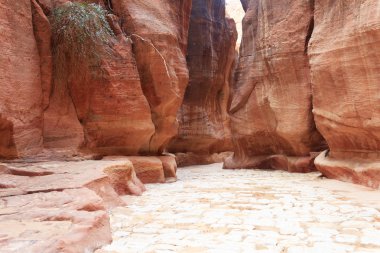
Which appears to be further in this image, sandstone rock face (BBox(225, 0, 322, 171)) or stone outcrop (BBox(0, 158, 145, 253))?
sandstone rock face (BBox(225, 0, 322, 171))

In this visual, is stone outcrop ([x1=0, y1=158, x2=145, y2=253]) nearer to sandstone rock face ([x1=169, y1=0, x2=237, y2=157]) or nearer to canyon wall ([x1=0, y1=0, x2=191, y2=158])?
canyon wall ([x1=0, y1=0, x2=191, y2=158])

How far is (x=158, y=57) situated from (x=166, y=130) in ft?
6.69

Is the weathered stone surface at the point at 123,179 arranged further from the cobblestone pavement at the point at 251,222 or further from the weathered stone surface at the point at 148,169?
the weathered stone surface at the point at 148,169

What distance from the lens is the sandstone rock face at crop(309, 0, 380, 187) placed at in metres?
6.55

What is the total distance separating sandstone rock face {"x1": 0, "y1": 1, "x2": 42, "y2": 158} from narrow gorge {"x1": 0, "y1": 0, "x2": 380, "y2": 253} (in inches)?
1.1

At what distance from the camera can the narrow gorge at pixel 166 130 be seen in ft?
11.6

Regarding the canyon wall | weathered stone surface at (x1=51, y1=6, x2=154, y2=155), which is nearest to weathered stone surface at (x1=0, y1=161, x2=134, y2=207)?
the canyon wall

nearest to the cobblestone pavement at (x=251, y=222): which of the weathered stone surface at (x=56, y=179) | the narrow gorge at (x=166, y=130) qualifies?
the narrow gorge at (x=166, y=130)

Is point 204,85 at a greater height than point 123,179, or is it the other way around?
point 204,85

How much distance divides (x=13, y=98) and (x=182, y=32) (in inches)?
237

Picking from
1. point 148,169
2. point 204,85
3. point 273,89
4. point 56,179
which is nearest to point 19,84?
point 56,179

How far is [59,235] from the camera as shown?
2814mm

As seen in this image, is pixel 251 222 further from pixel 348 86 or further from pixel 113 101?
pixel 113 101

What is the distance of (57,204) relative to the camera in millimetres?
3807
